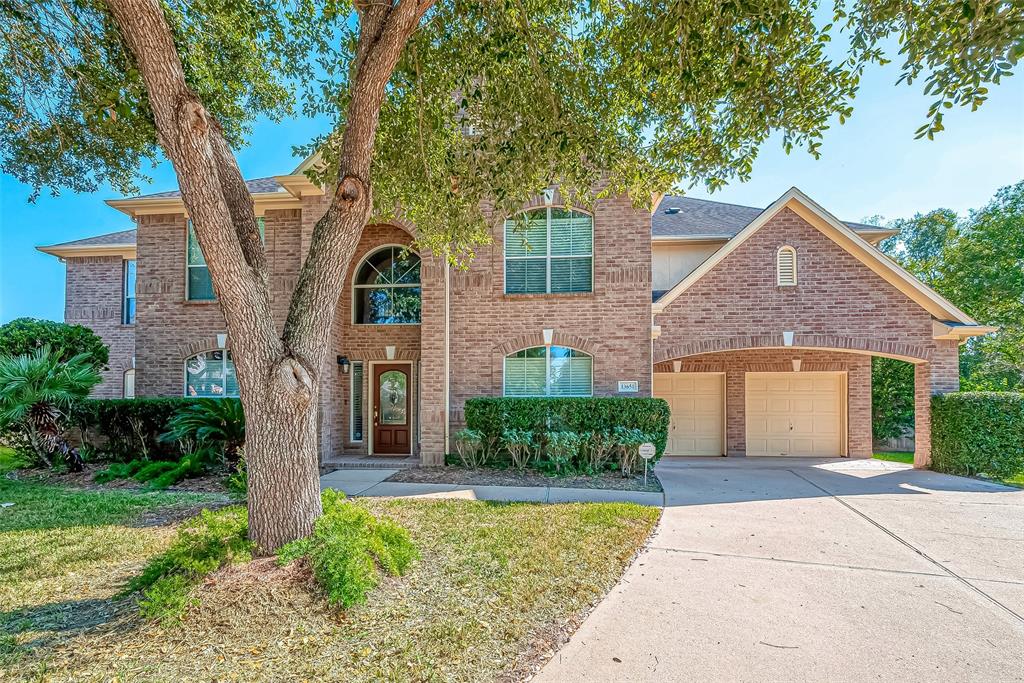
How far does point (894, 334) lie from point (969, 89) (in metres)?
8.08

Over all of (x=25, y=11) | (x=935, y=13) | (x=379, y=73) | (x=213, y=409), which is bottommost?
(x=213, y=409)

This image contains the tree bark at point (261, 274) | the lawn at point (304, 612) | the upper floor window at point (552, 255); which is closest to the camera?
Result: the lawn at point (304, 612)

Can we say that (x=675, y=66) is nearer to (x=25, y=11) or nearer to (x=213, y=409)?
(x=25, y=11)

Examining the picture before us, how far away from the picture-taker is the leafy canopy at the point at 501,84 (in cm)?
481

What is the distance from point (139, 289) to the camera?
11516 millimetres

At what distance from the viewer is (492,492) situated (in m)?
7.65

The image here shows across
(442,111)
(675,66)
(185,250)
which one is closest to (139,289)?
(185,250)

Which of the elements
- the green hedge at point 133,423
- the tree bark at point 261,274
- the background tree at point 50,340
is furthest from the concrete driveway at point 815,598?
the background tree at point 50,340

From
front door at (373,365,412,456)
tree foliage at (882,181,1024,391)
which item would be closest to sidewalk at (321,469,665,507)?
front door at (373,365,412,456)

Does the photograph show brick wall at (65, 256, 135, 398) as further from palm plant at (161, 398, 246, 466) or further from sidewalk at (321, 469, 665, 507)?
sidewalk at (321, 469, 665, 507)

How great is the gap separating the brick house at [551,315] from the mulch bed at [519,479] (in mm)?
854

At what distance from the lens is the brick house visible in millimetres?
9984

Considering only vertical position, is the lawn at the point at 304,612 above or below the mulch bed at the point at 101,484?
above

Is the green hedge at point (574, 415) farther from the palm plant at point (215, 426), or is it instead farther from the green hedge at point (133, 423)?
the green hedge at point (133, 423)
